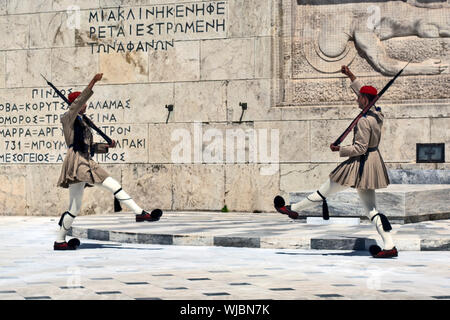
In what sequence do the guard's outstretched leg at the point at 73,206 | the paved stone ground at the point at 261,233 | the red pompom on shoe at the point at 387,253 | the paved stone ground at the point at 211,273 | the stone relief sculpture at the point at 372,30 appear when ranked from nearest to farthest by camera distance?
the paved stone ground at the point at 211,273, the red pompom on shoe at the point at 387,253, the guard's outstretched leg at the point at 73,206, the paved stone ground at the point at 261,233, the stone relief sculpture at the point at 372,30

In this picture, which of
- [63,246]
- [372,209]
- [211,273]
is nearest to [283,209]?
[372,209]

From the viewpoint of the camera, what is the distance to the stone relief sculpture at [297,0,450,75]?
16.3 meters

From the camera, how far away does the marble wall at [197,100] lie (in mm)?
16391

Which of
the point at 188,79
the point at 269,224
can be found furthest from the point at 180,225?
the point at 188,79

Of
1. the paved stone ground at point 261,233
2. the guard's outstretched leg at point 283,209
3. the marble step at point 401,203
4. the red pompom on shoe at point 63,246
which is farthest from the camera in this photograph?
the marble step at point 401,203

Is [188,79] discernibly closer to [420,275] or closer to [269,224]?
[269,224]

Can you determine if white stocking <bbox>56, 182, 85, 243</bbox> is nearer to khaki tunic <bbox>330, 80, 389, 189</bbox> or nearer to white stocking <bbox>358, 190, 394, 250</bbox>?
khaki tunic <bbox>330, 80, 389, 189</bbox>

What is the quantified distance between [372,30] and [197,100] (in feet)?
11.3

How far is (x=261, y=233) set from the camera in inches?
478

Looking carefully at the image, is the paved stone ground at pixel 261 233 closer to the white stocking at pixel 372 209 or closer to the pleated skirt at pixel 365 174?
the white stocking at pixel 372 209

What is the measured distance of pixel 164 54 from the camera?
17.4 meters

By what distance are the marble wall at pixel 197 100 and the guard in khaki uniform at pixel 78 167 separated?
19.1ft

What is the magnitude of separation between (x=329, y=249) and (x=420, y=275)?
2.57m

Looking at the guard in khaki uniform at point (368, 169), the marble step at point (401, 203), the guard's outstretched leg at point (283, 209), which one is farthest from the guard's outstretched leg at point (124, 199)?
the marble step at point (401, 203)
